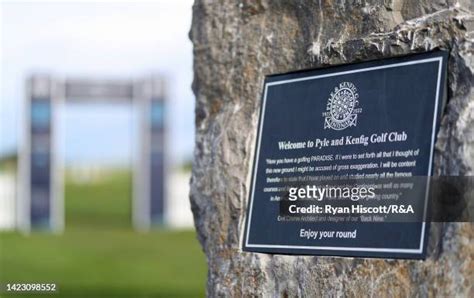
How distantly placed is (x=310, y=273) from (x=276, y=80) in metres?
0.93

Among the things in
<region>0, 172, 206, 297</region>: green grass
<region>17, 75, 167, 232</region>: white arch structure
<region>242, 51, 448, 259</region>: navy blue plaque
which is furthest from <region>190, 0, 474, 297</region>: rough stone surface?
<region>17, 75, 167, 232</region>: white arch structure

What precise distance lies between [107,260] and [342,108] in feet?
29.1

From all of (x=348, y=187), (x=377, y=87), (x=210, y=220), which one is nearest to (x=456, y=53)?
(x=377, y=87)

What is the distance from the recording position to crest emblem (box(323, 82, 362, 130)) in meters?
3.56

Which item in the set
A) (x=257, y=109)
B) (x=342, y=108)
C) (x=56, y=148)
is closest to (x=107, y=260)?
(x=56, y=148)

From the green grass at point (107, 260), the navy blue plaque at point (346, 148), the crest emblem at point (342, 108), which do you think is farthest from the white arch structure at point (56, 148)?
the crest emblem at point (342, 108)

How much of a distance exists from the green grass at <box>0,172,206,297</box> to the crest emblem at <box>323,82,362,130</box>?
542 cm

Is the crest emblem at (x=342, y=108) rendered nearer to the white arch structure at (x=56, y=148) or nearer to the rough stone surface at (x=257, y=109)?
the rough stone surface at (x=257, y=109)

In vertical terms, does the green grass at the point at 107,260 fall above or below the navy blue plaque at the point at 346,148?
below

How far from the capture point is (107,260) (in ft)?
39.4

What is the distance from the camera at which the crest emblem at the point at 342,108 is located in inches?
140

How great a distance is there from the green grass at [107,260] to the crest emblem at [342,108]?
5.42m

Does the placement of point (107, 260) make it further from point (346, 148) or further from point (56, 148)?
point (346, 148)

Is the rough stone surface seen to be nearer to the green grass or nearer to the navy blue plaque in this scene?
the navy blue plaque
